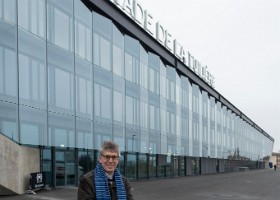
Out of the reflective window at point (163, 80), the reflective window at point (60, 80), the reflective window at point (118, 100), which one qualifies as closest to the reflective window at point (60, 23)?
the reflective window at point (60, 80)

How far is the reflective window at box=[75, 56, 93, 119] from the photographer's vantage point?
2561 cm

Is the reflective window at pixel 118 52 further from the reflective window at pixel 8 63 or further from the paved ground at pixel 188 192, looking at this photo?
the reflective window at pixel 8 63

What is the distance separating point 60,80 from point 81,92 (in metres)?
2.57

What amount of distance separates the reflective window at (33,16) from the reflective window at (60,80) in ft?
4.18

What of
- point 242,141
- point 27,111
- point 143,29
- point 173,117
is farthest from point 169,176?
point 242,141

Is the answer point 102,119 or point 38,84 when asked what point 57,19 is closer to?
point 38,84

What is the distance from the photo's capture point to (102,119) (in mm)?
28812

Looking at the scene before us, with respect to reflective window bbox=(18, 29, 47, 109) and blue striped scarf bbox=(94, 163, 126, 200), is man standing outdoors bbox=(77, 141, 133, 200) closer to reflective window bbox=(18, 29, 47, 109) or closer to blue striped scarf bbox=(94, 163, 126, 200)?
blue striped scarf bbox=(94, 163, 126, 200)

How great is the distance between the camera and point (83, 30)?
26.9 meters

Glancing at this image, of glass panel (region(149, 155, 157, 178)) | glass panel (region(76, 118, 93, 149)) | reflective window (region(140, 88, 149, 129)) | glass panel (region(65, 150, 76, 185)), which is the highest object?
reflective window (region(140, 88, 149, 129))

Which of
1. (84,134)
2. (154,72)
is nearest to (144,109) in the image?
(154,72)

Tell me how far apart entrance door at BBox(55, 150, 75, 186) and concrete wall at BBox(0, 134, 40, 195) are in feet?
12.2

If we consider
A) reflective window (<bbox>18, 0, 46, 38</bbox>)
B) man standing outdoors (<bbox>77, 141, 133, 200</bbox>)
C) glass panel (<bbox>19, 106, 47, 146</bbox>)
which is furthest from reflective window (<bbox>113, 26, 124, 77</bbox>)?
man standing outdoors (<bbox>77, 141, 133, 200</bbox>)

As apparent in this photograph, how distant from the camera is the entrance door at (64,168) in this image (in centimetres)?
2370
